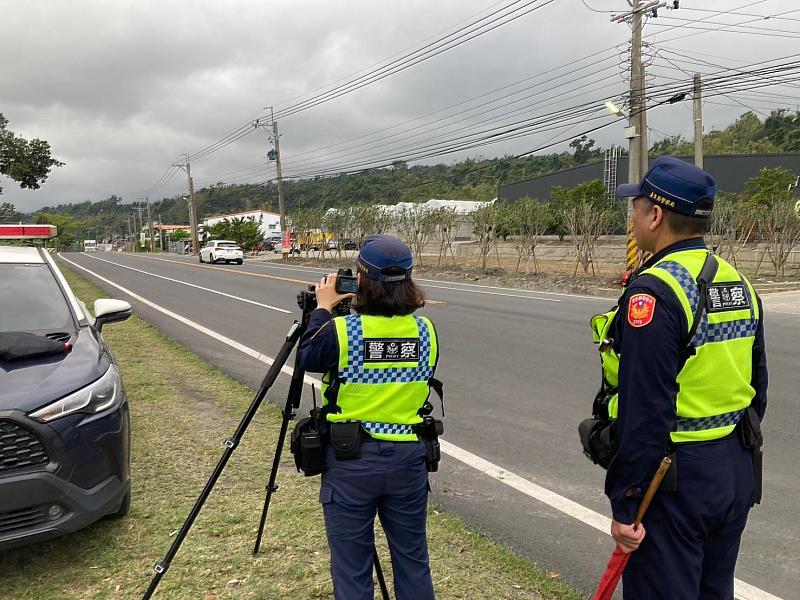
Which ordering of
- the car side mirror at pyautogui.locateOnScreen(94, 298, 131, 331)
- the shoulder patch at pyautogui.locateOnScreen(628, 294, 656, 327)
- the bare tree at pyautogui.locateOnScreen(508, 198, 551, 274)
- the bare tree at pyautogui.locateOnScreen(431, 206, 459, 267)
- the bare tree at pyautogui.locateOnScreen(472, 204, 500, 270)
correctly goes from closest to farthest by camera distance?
the shoulder patch at pyautogui.locateOnScreen(628, 294, 656, 327), the car side mirror at pyautogui.locateOnScreen(94, 298, 131, 331), the bare tree at pyautogui.locateOnScreen(508, 198, 551, 274), the bare tree at pyautogui.locateOnScreen(472, 204, 500, 270), the bare tree at pyautogui.locateOnScreen(431, 206, 459, 267)

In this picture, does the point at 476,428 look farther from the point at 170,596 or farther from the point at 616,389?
the point at 616,389

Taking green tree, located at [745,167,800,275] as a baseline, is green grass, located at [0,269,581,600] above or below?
below

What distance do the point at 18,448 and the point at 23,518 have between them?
329mm

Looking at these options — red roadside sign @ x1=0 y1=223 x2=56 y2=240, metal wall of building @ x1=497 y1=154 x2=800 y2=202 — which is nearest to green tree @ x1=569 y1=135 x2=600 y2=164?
metal wall of building @ x1=497 y1=154 x2=800 y2=202

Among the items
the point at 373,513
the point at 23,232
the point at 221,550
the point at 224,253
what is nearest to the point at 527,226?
the point at 224,253

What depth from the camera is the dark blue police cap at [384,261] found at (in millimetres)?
2369

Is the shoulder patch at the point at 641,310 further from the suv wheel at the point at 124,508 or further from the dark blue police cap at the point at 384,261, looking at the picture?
the suv wheel at the point at 124,508

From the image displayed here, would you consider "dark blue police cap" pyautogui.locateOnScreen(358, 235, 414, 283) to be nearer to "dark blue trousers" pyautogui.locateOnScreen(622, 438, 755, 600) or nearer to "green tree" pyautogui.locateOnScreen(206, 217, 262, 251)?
"dark blue trousers" pyautogui.locateOnScreen(622, 438, 755, 600)

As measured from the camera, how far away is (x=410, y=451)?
2385mm

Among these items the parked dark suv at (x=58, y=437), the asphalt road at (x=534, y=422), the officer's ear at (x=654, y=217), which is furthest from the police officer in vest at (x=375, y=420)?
the parked dark suv at (x=58, y=437)

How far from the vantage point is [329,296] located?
2.52 meters

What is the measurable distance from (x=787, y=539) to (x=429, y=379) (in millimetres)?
2529

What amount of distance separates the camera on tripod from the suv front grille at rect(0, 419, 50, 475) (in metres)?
1.42

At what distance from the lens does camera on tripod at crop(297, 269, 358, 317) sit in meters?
2.47
